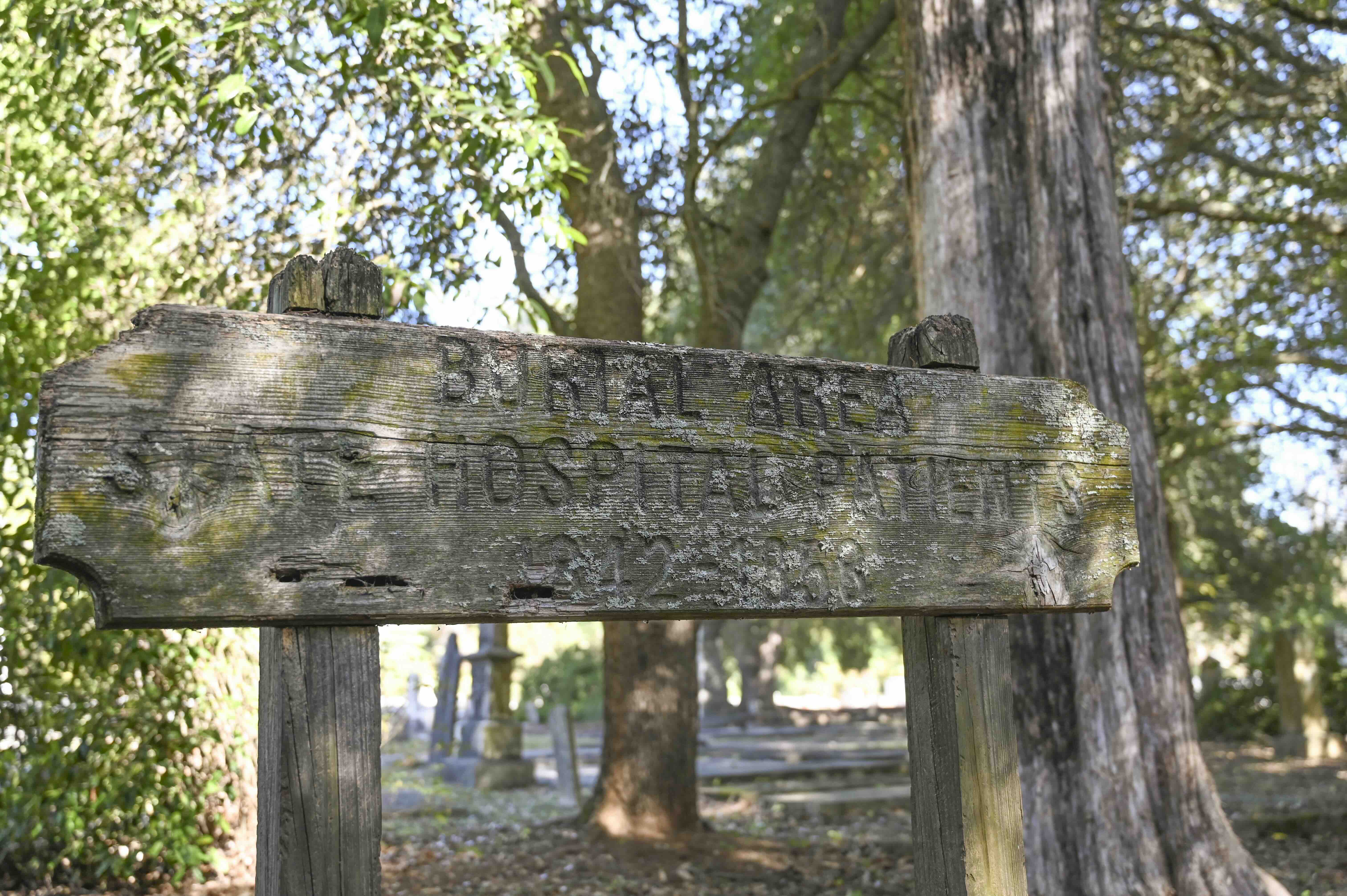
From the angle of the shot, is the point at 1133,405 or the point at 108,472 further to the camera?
the point at 1133,405

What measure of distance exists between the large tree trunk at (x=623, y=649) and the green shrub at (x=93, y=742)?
297 cm

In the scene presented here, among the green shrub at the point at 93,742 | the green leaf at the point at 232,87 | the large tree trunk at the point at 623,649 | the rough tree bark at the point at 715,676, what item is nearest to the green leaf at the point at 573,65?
the large tree trunk at the point at 623,649

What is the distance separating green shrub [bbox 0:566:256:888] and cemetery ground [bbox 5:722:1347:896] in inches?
11.4

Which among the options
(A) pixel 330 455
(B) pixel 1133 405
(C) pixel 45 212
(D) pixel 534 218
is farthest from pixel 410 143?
(A) pixel 330 455

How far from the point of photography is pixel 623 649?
27.4 feet

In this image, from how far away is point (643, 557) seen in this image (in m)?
2.31

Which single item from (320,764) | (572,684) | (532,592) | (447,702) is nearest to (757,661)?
(572,684)

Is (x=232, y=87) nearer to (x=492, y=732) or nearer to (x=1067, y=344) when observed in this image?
(x=1067, y=344)

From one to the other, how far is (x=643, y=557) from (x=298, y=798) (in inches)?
32.7

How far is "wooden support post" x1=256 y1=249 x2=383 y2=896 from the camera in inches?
81.2

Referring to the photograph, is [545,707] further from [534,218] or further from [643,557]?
[643,557]

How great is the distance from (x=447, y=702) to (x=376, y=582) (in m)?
15.2

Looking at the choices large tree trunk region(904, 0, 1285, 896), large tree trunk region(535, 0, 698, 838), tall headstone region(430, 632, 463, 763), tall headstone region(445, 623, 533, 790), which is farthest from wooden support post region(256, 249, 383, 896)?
tall headstone region(430, 632, 463, 763)

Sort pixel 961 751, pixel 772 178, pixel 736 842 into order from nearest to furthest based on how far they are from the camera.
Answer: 1. pixel 961 751
2. pixel 736 842
3. pixel 772 178
